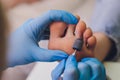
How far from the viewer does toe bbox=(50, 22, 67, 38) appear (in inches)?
20.7

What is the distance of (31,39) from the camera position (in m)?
0.55

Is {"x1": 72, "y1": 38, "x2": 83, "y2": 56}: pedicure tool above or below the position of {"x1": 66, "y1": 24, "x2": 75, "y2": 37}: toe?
below

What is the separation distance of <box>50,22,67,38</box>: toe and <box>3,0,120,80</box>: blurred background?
0.02 metres

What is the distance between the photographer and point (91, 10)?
0.65 m

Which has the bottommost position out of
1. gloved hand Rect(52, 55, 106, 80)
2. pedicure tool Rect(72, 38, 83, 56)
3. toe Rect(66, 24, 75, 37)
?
gloved hand Rect(52, 55, 106, 80)

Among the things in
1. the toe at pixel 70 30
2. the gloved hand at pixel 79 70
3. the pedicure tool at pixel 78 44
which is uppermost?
the toe at pixel 70 30

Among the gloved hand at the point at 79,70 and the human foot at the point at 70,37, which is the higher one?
the human foot at the point at 70,37

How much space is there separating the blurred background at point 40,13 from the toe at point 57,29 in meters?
0.02

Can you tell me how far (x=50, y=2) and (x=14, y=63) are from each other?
175 mm

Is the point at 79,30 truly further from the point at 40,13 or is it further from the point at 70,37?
the point at 40,13

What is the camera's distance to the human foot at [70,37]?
51 cm

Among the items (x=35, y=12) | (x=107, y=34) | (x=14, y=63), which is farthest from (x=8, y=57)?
(x=107, y=34)

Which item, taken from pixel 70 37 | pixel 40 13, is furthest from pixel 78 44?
pixel 40 13

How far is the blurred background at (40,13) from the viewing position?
0.55 m
